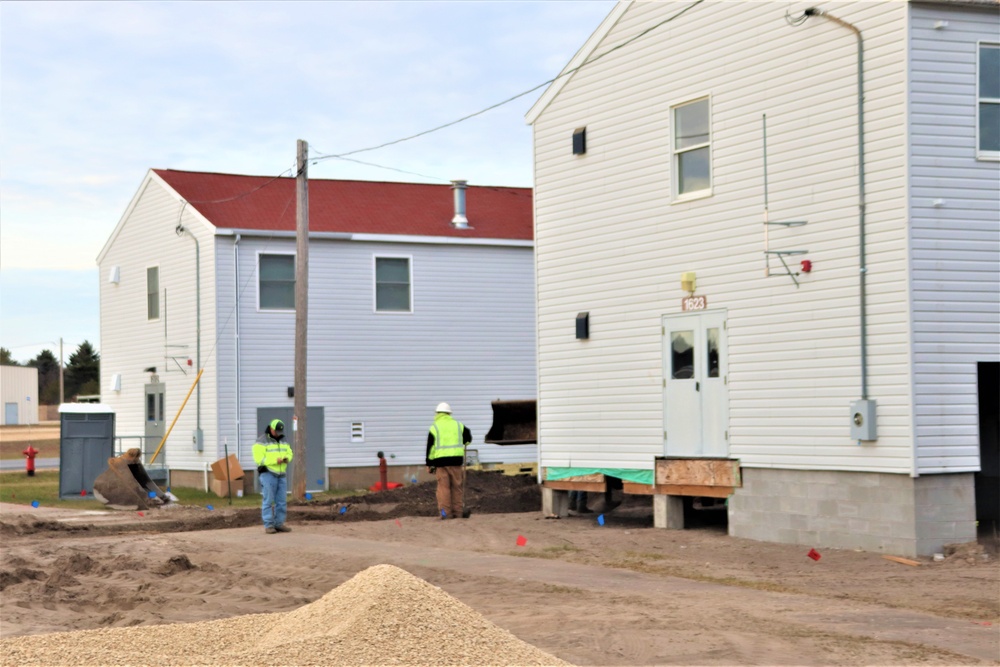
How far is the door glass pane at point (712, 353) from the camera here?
1817 cm

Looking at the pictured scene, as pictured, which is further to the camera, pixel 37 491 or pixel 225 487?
pixel 37 491

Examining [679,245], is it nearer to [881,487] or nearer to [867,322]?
[867,322]

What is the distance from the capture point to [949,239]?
1553 centimetres

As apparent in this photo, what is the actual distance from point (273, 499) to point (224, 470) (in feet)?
30.1

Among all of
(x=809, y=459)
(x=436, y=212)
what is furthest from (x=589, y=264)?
(x=436, y=212)

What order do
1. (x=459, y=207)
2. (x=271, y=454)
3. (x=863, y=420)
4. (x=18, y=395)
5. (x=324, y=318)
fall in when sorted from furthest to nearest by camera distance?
(x=18, y=395), (x=459, y=207), (x=324, y=318), (x=271, y=454), (x=863, y=420)

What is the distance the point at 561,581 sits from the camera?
550 inches

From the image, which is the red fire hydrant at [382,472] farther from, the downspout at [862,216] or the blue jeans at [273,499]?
the downspout at [862,216]

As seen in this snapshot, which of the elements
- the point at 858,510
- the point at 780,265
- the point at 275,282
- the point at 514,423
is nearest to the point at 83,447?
the point at 275,282

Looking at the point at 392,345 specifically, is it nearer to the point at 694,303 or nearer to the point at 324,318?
the point at 324,318

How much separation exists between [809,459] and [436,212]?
61.5 feet

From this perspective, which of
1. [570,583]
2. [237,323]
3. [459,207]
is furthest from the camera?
[459,207]

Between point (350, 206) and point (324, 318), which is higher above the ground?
point (350, 206)

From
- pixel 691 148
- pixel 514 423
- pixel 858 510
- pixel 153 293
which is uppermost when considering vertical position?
pixel 691 148
